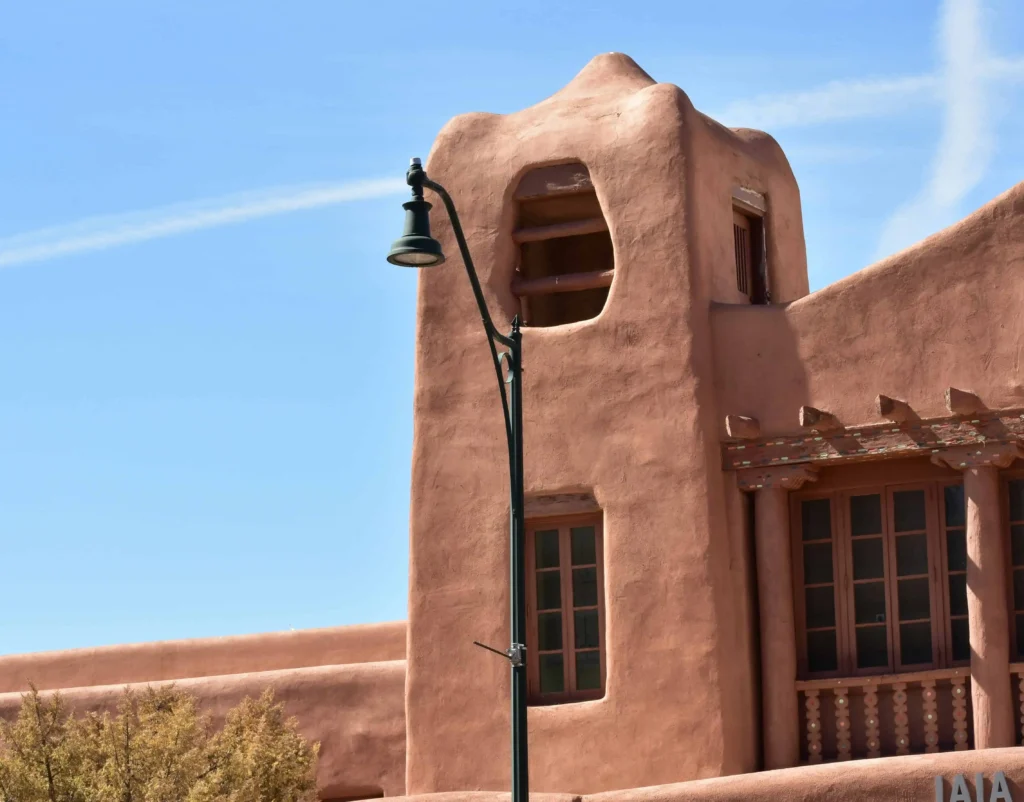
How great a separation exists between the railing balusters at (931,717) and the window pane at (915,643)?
397 mm

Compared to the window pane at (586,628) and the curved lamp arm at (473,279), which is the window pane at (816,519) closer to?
the window pane at (586,628)

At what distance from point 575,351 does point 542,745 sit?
11.5 feet

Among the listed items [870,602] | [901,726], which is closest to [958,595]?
[870,602]

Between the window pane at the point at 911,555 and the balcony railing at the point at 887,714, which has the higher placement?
the window pane at the point at 911,555

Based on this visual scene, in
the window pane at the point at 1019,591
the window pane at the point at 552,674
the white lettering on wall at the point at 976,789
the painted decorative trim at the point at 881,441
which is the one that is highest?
the painted decorative trim at the point at 881,441

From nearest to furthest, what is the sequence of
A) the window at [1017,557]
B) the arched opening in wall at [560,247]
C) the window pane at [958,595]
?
the window at [1017,557], the window pane at [958,595], the arched opening in wall at [560,247]

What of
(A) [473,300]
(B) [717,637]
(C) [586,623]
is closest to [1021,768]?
(B) [717,637]

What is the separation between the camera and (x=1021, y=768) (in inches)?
608

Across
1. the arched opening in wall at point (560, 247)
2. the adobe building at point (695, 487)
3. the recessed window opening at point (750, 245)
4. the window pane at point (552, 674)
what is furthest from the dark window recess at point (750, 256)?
the window pane at point (552, 674)

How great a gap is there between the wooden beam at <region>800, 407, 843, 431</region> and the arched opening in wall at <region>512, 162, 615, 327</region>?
8.22 feet

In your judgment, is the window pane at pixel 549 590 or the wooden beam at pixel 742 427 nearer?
the wooden beam at pixel 742 427

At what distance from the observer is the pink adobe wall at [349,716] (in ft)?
67.3

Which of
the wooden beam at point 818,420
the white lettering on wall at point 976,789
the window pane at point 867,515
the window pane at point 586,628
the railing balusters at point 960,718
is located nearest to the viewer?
the white lettering on wall at point 976,789

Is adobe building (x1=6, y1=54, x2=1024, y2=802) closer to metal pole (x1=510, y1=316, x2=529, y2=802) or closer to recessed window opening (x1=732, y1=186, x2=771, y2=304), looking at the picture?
recessed window opening (x1=732, y1=186, x2=771, y2=304)
